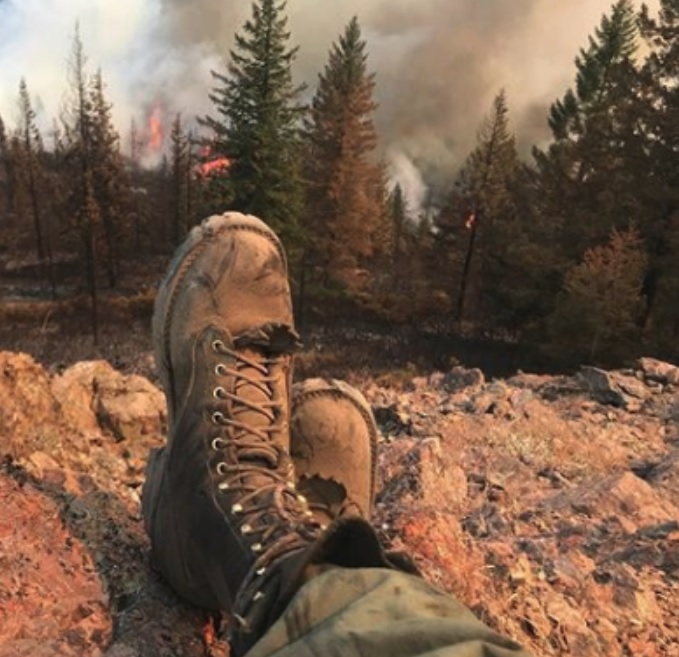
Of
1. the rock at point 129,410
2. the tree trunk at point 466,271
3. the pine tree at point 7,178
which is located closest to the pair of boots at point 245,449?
the rock at point 129,410

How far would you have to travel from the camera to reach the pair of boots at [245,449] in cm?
153

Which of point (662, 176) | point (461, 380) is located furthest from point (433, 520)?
point (662, 176)

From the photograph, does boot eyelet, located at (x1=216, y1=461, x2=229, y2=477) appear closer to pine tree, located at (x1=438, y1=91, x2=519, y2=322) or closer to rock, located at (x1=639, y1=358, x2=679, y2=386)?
rock, located at (x1=639, y1=358, x2=679, y2=386)

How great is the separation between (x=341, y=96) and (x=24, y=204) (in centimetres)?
3003

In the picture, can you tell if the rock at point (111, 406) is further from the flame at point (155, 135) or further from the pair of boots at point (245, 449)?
the flame at point (155, 135)

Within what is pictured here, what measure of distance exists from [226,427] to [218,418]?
0.06 m

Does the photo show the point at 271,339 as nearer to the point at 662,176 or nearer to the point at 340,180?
the point at 662,176

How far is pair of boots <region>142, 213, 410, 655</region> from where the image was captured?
1530mm

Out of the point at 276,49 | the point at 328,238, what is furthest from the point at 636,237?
the point at 276,49

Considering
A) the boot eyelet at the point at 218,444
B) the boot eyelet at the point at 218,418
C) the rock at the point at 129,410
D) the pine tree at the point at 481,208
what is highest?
the pine tree at the point at 481,208

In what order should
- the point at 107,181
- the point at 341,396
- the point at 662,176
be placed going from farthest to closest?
the point at 107,181, the point at 662,176, the point at 341,396

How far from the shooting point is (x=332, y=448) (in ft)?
8.52

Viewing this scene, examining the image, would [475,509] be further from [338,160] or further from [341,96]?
[341,96]

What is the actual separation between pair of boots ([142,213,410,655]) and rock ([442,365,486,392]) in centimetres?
414
